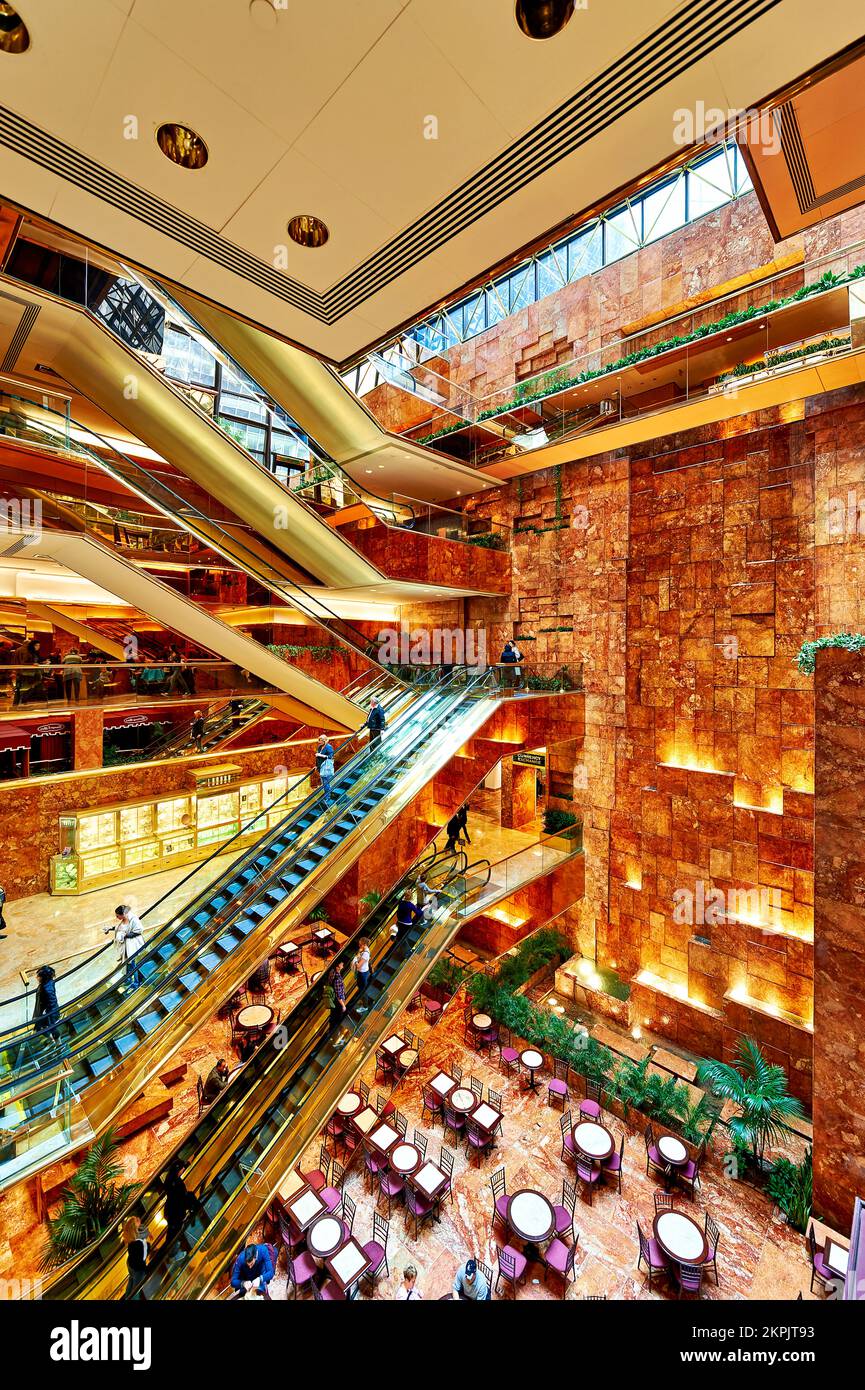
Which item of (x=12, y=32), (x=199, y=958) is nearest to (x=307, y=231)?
(x=12, y=32)

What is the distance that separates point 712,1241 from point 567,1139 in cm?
218

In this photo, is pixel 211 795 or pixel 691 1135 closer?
pixel 691 1135

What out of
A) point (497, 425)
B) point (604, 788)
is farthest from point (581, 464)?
point (604, 788)

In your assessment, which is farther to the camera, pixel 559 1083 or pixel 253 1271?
pixel 559 1083

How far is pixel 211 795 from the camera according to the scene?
14.2 meters

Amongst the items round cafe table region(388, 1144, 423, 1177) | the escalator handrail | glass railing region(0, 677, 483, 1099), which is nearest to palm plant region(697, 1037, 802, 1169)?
round cafe table region(388, 1144, 423, 1177)

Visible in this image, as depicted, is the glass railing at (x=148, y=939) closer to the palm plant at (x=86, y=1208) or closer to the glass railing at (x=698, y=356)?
the palm plant at (x=86, y=1208)

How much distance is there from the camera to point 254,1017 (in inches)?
406

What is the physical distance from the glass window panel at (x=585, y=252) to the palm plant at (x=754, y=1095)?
16966mm

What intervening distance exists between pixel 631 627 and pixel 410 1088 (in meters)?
10.4

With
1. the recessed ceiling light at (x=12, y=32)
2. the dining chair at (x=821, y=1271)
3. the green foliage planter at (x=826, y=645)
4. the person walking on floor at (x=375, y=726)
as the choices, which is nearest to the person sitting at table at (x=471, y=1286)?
the dining chair at (x=821, y=1271)

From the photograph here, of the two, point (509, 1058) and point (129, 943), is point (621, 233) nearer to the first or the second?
point (129, 943)

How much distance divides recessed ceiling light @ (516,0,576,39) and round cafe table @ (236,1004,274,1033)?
12.6 m
